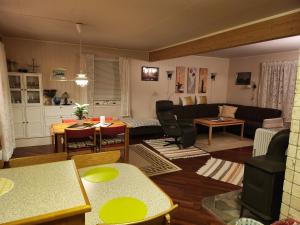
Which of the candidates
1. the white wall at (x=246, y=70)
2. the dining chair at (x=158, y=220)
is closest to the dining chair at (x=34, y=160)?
the dining chair at (x=158, y=220)

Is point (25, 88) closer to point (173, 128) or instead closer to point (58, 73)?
point (58, 73)

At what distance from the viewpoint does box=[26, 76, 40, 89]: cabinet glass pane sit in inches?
182

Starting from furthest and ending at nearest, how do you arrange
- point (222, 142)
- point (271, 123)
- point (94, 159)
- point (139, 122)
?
point (139, 122) < point (222, 142) < point (271, 123) < point (94, 159)

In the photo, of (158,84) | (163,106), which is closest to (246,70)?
(158,84)

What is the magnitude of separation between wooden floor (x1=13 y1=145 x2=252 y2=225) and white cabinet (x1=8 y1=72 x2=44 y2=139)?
0.54 meters

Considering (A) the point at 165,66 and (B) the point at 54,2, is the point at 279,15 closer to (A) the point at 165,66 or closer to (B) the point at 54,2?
(B) the point at 54,2

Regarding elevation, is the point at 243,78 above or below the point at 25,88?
above

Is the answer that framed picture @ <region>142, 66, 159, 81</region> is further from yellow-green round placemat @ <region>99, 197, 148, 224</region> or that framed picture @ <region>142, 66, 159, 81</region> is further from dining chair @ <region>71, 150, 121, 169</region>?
yellow-green round placemat @ <region>99, 197, 148, 224</region>

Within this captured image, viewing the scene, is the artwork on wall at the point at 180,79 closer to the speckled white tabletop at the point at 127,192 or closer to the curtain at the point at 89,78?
the curtain at the point at 89,78

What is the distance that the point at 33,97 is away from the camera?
15.4 ft

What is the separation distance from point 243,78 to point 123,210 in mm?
6761

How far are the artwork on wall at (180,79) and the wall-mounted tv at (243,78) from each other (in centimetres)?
197

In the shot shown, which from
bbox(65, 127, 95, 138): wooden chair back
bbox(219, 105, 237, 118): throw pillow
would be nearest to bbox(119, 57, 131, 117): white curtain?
bbox(65, 127, 95, 138): wooden chair back

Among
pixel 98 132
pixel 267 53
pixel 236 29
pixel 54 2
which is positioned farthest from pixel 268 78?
pixel 54 2
